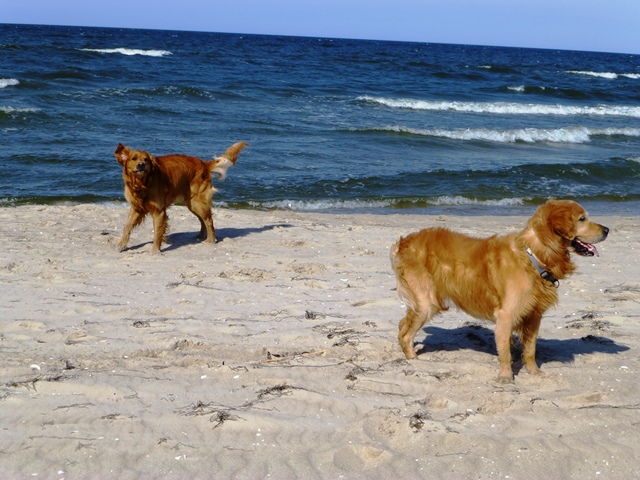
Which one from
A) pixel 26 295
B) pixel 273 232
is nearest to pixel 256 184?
pixel 273 232

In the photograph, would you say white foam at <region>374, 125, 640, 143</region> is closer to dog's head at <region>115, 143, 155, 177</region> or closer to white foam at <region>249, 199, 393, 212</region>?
white foam at <region>249, 199, 393, 212</region>

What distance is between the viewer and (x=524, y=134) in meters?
22.5

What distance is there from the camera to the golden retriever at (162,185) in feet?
28.3

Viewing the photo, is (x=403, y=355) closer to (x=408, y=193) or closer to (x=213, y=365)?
(x=213, y=365)

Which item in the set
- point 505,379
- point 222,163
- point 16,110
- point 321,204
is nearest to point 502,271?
point 505,379

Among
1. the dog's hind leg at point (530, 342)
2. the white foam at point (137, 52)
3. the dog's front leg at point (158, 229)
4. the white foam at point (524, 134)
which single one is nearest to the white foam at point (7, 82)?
the white foam at point (524, 134)

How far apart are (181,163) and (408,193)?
610 cm

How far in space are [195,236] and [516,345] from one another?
515 cm

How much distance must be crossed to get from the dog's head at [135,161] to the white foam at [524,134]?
42.9ft

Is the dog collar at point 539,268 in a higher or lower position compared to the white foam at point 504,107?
higher

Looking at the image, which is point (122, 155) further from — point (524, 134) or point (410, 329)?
point (524, 134)

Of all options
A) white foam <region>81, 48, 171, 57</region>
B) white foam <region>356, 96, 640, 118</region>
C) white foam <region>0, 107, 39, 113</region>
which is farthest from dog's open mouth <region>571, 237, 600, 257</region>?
white foam <region>81, 48, 171, 57</region>

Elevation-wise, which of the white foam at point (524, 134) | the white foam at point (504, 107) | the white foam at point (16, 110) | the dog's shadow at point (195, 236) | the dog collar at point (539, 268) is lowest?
the dog's shadow at point (195, 236)

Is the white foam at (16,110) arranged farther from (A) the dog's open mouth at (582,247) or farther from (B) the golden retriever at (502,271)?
(A) the dog's open mouth at (582,247)
